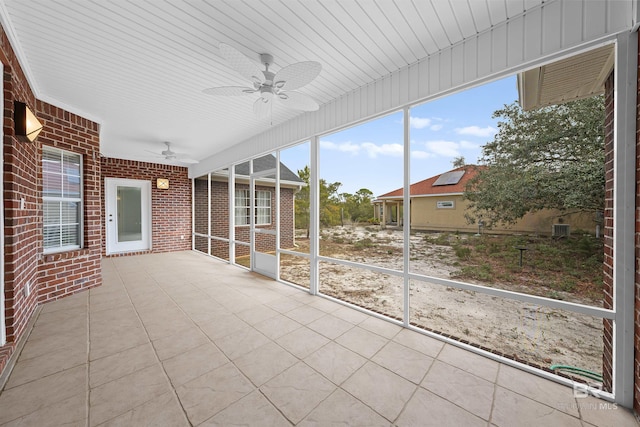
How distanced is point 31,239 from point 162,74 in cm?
243

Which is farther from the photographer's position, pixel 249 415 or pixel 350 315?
pixel 350 315

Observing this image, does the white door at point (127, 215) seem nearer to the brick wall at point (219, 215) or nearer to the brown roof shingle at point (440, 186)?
the brick wall at point (219, 215)

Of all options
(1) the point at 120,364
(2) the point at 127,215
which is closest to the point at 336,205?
(1) the point at 120,364

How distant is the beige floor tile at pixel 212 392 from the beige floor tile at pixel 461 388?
1.31 meters

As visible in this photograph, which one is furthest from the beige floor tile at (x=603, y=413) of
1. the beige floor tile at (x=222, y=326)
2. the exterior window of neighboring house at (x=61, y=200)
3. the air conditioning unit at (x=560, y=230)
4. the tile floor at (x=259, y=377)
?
the exterior window of neighboring house at (x=61, y=200)

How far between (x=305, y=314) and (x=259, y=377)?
1164mm

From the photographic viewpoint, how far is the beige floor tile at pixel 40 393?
5.05ft

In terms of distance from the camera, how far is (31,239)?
2.88 m

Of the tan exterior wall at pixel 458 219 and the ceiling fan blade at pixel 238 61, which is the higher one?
the ceiling fan blade at pixel 238 61

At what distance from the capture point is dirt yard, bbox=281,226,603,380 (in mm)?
2746

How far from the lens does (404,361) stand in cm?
206

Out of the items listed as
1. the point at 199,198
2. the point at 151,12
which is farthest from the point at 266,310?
the point at 199,198

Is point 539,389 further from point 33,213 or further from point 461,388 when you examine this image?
point 33,213

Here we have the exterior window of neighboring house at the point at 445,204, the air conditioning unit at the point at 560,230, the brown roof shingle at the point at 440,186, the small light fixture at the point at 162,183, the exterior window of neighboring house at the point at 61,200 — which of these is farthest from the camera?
the small light fixture at the point at 162,183
